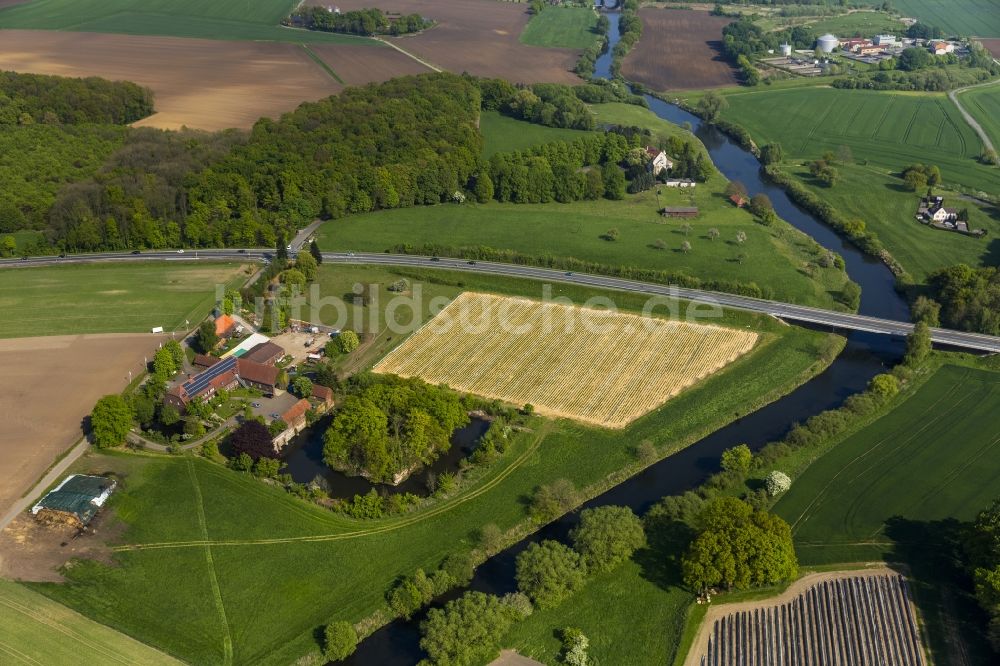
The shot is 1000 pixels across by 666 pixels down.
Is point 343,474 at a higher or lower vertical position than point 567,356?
lower

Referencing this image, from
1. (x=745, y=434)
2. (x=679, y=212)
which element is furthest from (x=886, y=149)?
(x=745, y=434)

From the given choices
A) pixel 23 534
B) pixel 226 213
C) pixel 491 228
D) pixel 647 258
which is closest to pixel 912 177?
pixel 647 258

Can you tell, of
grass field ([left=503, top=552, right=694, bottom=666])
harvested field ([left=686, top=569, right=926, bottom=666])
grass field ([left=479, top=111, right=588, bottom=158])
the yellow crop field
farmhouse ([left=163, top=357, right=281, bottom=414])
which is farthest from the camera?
grass field ([left=479, top=111, right=588, bottom=158])

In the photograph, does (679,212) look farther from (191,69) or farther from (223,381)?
(191,69)

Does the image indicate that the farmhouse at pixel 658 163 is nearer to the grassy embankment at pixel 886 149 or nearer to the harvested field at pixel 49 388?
the grassy embankment at pixel 886 149

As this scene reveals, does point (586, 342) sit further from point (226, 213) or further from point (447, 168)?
point (226, 213)

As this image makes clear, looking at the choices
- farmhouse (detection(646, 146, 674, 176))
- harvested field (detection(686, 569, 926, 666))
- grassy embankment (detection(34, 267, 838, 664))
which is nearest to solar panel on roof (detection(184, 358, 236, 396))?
grassy embankment (detection(34, 267, 838, 664))

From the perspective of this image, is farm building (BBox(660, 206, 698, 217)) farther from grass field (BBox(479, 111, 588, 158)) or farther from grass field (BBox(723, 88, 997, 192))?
grass field (BBox(723, 88, 997, 192))
